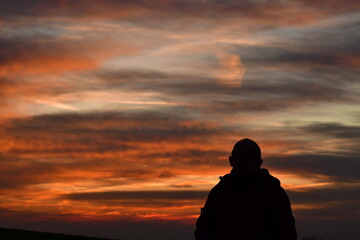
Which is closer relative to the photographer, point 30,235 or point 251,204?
point 251,204

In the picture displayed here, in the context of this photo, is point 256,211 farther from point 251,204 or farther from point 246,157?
point 246,157

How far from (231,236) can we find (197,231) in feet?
2.54

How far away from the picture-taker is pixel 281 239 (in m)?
10.1

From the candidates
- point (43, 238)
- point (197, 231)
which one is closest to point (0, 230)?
point (43, 238)

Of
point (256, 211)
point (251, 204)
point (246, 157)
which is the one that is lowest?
point (256, 211)

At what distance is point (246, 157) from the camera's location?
10.1m

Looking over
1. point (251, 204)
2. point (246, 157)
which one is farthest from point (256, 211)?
point (246, 157)

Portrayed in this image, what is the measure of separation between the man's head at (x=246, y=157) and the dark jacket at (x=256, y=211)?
15cm

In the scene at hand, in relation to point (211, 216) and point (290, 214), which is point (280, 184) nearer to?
point (290, 214)

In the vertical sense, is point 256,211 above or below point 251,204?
below

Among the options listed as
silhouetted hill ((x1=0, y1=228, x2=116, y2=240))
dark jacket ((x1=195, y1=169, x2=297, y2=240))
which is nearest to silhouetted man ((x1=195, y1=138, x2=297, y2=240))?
dark jacket ((x1=195, y1=169, x2=297, y2=240))

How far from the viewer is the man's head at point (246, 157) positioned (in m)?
10.0

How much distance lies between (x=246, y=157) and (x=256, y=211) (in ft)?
2.92

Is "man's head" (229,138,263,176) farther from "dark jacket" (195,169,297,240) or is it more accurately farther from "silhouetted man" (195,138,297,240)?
"dark jacket" (195,169,297,240)
